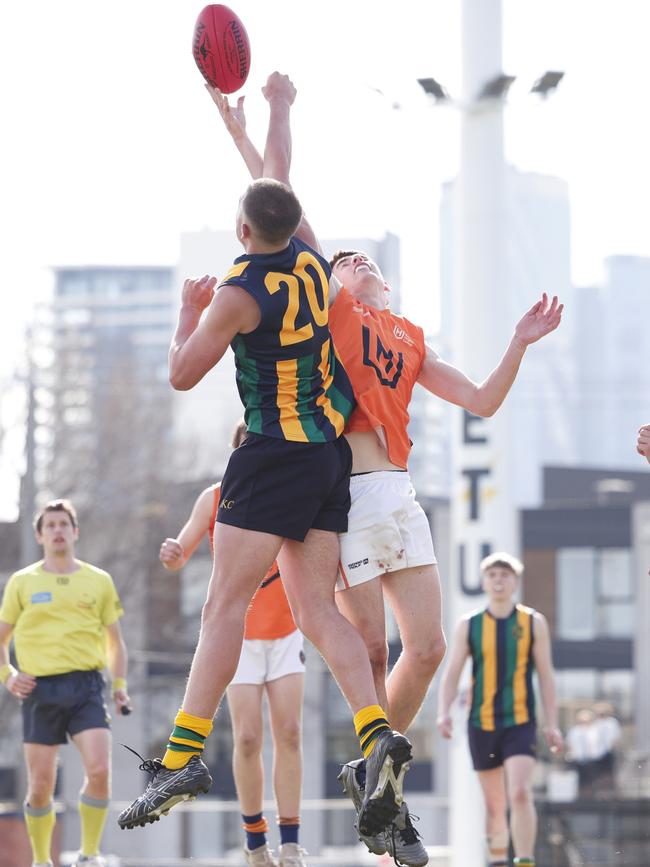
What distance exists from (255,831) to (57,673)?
1812mm

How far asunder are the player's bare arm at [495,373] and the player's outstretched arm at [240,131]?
1.13 metres

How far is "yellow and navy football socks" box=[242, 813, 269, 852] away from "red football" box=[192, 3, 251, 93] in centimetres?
377

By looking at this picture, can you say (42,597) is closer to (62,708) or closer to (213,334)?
(62,708)

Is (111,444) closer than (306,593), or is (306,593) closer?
(306,593)

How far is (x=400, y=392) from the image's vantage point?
7121mm

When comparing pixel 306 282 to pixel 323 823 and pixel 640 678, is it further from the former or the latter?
pixel 640 678

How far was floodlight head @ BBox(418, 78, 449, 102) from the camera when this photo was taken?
26.5 m

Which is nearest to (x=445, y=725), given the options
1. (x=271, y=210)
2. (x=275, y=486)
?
(x=275, y=486)

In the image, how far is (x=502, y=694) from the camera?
36.2 feet

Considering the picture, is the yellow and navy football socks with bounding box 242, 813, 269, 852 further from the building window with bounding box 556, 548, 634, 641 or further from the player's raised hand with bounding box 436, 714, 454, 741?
the building window with bounding box 556, 548, 634, 641

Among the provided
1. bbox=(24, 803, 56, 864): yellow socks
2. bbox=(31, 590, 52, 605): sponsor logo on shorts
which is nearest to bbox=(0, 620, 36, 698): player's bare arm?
bbox=(31, 590, 52, 605): sponsor logo on shorts

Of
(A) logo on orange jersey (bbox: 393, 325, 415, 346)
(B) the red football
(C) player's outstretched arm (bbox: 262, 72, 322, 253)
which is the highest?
(B) the red football

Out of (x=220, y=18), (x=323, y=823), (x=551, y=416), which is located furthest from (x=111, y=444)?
(x=551, y=416)

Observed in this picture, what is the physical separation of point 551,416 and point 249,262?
326 ft
